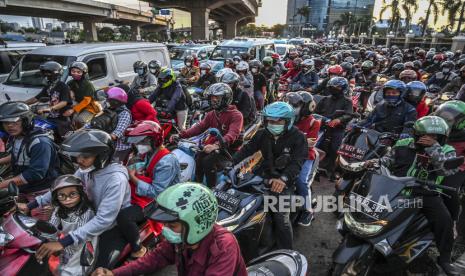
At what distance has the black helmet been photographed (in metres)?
3.25

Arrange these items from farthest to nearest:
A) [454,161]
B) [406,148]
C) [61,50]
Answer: [61,50], [406,148], [454,161]

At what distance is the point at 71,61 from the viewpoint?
7.44 meters

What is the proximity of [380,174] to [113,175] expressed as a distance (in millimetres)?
2448

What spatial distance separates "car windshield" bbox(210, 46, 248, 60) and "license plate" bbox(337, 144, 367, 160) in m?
10.1

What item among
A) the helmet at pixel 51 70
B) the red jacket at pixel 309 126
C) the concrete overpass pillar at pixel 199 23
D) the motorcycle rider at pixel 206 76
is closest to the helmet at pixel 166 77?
the helmet at pixel 51 70

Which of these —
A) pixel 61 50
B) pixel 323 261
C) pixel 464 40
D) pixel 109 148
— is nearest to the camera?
pixel 109 148

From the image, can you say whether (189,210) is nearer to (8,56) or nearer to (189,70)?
(189,70)

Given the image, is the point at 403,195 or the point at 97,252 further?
the point at 403,195

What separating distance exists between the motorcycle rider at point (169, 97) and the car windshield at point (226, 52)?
7.90 metres

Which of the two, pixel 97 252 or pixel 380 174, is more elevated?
pixel 380 174

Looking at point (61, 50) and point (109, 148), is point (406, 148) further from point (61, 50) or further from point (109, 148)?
point (61, 50)

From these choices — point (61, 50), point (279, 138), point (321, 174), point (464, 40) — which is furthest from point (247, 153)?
point (464, 40)

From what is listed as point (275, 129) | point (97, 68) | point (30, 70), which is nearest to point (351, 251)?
point (275, 129)

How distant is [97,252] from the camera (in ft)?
9.05
